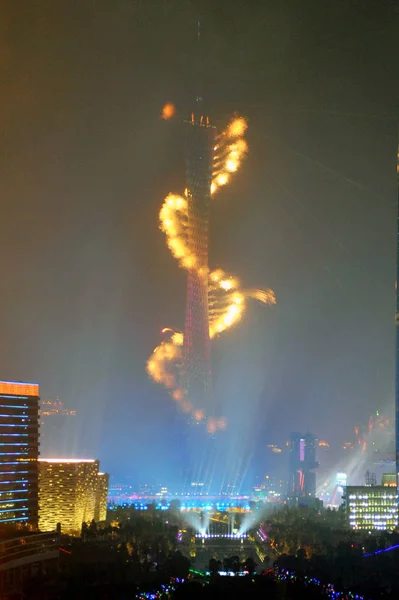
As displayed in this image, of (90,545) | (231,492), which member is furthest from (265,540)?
(231,492)

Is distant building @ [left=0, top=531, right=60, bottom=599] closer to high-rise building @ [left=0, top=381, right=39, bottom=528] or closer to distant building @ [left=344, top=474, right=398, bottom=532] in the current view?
high-rise building @ [left=0, top=381, right=39, bottom=528]

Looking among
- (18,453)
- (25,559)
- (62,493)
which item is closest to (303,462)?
(62,493)

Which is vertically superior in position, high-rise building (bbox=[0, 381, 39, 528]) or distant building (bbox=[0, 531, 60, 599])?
high-rise building (bbox=[0, 381, 39, 528])

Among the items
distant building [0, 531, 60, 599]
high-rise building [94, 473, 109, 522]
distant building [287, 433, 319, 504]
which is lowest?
distant building [0, 531, 60, 599]

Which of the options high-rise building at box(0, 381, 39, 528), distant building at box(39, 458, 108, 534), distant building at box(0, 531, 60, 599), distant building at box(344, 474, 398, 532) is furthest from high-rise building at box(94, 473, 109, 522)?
distant building at box(344, 474, 398, 532)

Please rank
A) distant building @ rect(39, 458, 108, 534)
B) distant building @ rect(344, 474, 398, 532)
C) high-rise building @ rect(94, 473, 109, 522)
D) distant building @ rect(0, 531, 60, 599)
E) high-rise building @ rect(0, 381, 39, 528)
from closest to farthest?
distant building @ rect(0, 531, 60, 599) → high-rise building @ rect(0, 381, 39, 528) → distant building @ rect(39, 458, 108, 534) → high-rise building @ rect(94, 473, 109, 522) → distant building @ rect(344, 474, 398, 532)

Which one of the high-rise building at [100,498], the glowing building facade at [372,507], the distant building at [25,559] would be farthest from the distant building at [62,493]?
the glowing building facade at [372,507]

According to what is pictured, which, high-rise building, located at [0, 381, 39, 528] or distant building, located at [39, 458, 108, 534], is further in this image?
distant building, located at [39, 458, 108, 534]

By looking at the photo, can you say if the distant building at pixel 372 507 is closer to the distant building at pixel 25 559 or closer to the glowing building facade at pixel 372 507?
the glowing building facade at pixel 372 507
